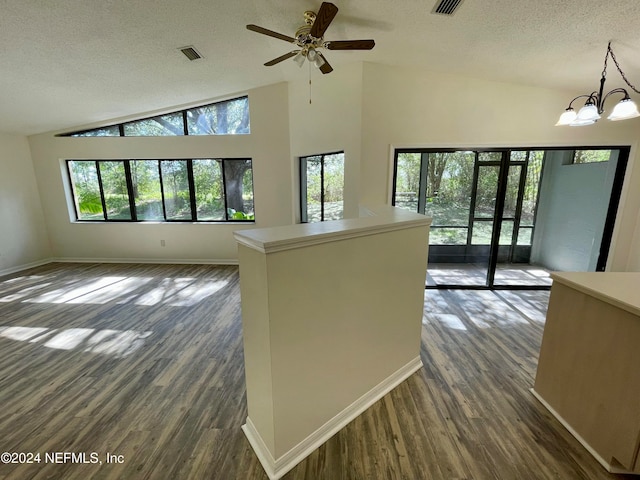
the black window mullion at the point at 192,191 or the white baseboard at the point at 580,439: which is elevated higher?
the black window mullion at the point at 192,191

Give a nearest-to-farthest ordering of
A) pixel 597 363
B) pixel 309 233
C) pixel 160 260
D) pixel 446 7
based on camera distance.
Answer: pixel 309 233
pixel 597 363
pixel 446 7
pixel 160 260

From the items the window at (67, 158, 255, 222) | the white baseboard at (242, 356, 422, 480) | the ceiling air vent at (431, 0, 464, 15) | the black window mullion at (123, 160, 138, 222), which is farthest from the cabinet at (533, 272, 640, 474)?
the black window mullion at (123, 160, 138, 222)

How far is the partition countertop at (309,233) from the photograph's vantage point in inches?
48.7

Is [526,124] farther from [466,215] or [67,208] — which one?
[67,208]

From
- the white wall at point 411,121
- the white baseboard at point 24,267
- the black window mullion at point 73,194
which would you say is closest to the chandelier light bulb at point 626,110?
the white wall at point 411,121

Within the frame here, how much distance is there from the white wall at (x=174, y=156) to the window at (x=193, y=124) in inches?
6.2

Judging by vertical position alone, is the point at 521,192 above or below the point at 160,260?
above

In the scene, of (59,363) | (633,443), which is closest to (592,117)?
(633,443)

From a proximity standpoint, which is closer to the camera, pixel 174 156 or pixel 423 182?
pixel 423 182

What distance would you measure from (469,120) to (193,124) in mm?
4486

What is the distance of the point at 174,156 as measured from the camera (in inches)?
195

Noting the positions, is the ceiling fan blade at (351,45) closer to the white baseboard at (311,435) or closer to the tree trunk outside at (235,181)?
the white baseboard at (311,435)

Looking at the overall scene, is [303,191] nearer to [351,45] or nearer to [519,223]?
[351,45]

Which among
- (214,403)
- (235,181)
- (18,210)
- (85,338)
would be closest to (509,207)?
(214,403)
